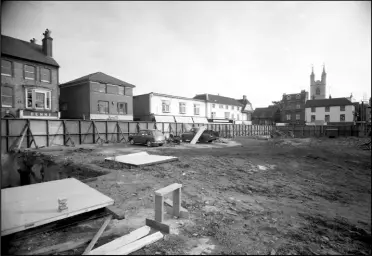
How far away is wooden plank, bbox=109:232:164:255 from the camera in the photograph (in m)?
3.19

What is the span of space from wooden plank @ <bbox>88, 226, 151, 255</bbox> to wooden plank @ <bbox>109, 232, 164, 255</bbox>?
0.09 m

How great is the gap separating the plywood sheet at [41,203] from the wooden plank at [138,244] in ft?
3.86

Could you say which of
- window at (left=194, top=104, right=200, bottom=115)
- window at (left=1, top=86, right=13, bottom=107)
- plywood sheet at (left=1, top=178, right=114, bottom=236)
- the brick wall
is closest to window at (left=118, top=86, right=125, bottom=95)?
the brick wall

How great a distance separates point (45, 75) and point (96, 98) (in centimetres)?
655

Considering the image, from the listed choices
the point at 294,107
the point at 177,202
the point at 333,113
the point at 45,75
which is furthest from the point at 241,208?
the point at 294,107

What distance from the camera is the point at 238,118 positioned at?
5353 centimetres

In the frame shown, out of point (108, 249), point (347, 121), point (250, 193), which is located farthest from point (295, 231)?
point (347, 121)

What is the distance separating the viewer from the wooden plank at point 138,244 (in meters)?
3.19

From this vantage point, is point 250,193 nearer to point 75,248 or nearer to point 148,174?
point 148,174

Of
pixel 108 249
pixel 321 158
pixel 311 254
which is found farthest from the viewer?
pixel 321 158

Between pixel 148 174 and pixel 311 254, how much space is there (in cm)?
634

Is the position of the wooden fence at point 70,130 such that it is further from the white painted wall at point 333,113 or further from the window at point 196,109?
the white painted wall at point 333,113

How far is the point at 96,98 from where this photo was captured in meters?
28.5

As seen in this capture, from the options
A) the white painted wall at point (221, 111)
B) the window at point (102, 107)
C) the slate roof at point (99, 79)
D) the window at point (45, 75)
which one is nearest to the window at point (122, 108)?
the window at point (102, 107)
